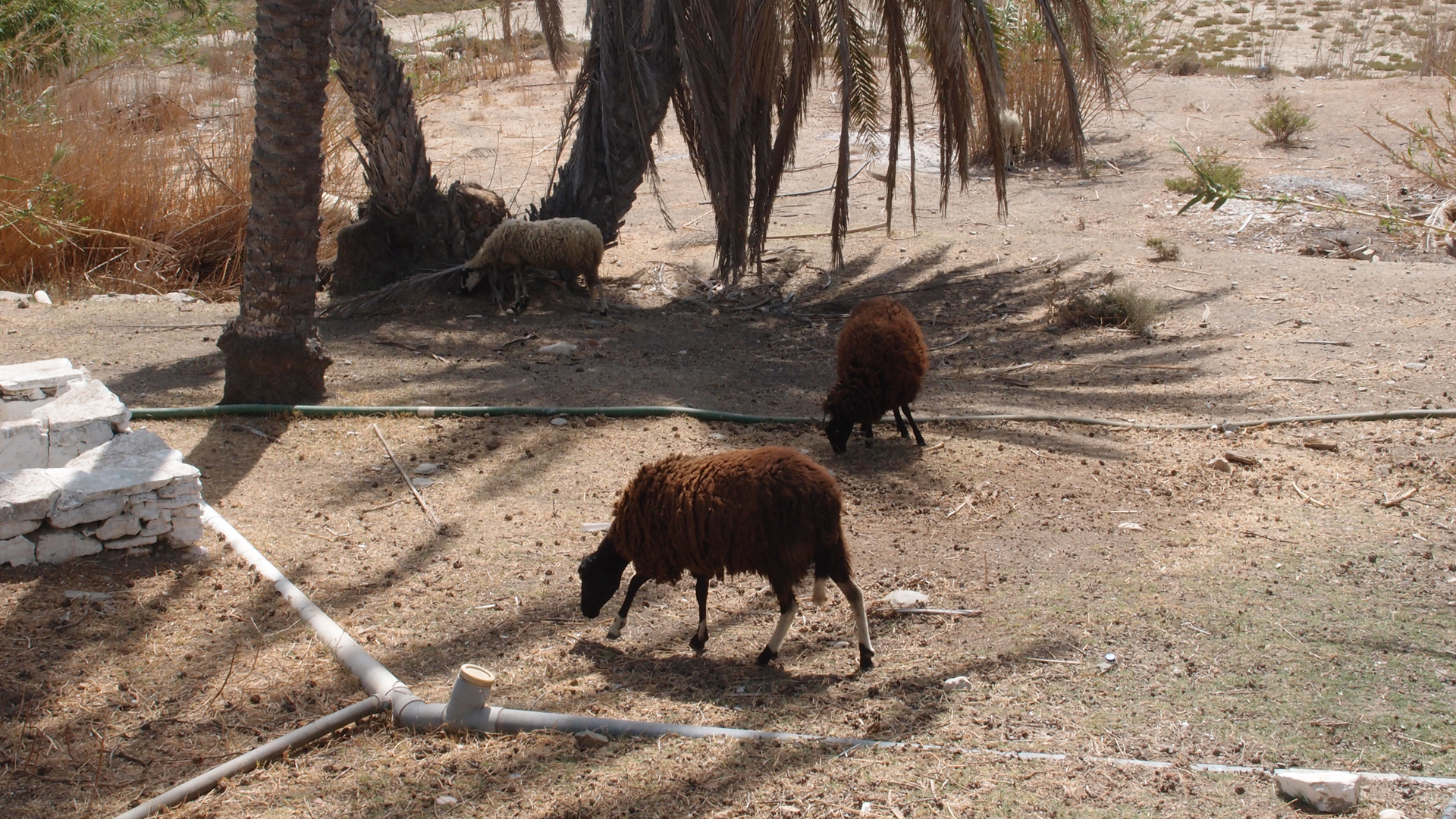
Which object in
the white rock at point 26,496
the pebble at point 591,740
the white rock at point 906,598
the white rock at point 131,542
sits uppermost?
the white rock at point 26,496

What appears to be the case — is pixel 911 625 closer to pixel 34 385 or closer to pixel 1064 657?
pixel 1064 657

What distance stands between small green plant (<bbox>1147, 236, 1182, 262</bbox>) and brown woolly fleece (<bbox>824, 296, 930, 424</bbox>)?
5.66 metres

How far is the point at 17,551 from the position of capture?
15.8ft

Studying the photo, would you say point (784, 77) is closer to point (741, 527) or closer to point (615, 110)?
point (615, 110)

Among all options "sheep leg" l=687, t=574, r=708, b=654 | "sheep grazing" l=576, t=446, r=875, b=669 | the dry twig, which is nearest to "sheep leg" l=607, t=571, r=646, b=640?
"sheep grazing" l=576, t=446, r=875, b=669

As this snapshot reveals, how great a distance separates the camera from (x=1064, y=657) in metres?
4.41

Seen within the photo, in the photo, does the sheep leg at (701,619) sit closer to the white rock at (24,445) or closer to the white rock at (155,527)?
the white rock at (155,527)

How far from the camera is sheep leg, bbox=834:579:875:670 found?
A: 440cm

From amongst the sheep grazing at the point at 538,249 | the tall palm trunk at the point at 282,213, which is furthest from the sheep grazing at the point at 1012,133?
the tall palm trunk at the point at 282,213

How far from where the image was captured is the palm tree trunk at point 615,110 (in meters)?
9.95

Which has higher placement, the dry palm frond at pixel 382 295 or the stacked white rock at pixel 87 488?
the dry palm frond at pixel 382 295

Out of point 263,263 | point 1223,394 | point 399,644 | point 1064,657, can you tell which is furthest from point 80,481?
point 1223,394

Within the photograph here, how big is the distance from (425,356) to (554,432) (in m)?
2.24

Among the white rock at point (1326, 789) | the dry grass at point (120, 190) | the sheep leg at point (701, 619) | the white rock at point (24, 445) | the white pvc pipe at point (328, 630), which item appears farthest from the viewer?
the dry grass at point (120, 190)
